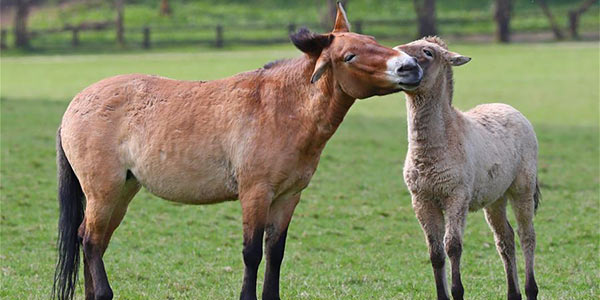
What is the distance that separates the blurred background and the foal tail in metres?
35.5

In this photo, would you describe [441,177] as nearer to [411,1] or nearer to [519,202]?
[519,202]

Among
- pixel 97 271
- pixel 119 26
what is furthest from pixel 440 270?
pixel 119 26

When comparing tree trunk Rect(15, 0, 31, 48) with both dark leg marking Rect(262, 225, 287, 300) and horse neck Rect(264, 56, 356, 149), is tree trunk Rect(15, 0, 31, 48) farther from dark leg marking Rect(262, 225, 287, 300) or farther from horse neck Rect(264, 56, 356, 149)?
horse neck Rect(264, 56, 356, 149)

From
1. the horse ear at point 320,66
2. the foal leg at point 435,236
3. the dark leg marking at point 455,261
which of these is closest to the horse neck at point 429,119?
the foal leg at point 435,236

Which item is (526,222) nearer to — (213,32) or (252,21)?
(213,32)

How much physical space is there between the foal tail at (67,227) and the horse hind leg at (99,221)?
0.87 ft

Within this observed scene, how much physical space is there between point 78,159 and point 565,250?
17.0ft

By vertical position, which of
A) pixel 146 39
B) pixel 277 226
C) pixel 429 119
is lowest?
pixel 146 39

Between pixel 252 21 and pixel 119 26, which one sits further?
pixel 252 21

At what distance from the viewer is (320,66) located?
528 centimetres

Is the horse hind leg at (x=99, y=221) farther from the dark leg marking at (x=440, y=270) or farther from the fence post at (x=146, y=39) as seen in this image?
the fence post at (x=146, y=39)

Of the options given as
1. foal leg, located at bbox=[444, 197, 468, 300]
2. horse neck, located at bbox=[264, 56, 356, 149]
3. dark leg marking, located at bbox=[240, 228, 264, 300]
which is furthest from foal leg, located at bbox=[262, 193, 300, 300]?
foal leg, located at bbox=[444, 197, 468, 300]

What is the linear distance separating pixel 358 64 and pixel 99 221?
204cm

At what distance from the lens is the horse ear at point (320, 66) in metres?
5.27
